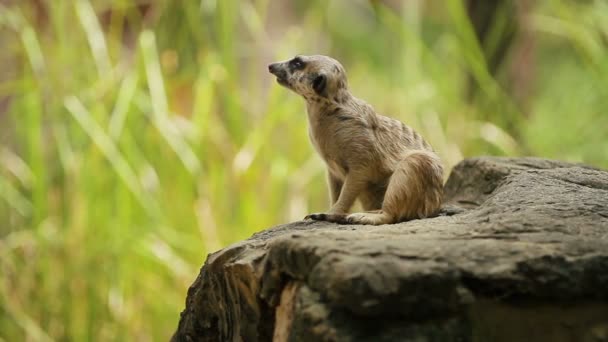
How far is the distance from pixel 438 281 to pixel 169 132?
2.88 metres

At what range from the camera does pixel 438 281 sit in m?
1.74

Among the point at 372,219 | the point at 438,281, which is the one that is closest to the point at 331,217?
the point at 372,219

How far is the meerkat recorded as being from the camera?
2639 mm

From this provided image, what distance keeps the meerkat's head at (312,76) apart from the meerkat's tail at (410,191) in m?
0.37

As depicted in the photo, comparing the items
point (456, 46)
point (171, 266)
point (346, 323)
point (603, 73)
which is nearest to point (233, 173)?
point (171, 266)

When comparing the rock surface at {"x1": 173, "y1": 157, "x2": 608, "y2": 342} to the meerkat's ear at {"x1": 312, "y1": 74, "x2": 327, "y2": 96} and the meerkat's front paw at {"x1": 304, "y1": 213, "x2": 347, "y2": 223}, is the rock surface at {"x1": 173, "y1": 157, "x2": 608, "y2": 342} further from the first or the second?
the meerkat's ear at {"x1": 312, "y1": 74, "x2": 327, "y2": 96}

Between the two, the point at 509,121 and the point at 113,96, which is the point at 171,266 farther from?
the point at 509,121

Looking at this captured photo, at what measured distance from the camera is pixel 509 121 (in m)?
4.82

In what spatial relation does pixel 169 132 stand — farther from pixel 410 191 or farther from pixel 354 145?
pixel 410 191

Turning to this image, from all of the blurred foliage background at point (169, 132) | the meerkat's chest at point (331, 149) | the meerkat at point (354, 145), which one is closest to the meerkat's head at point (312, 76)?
the meerkat at point (354, 145)

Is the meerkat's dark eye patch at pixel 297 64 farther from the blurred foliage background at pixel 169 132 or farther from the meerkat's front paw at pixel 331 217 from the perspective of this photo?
the blurred foliage background at pixel 169 132

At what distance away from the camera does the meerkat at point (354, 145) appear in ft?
8.66

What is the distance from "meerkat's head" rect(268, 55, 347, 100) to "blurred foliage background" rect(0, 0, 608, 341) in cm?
167

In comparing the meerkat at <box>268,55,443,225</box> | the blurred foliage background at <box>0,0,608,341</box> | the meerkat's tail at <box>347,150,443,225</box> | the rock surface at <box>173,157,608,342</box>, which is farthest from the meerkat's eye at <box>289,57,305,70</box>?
the blurred foliage background at <box>0,0,608,341</box>
